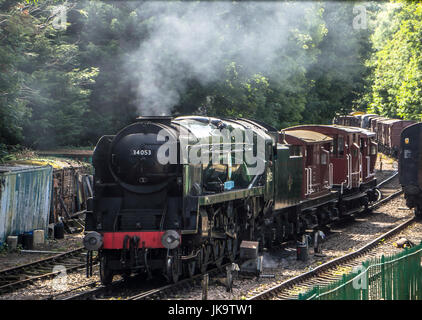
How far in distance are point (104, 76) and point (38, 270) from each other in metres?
14.4

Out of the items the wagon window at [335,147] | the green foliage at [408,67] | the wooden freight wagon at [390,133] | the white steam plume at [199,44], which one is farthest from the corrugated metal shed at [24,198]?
the wooden freight wagon at [390,133]

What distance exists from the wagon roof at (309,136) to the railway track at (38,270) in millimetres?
8327

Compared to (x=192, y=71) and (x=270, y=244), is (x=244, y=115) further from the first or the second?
(x=270, y=244)

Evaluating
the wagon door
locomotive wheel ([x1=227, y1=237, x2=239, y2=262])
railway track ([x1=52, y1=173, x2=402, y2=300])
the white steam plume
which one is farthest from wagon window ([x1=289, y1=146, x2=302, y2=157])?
railway track ([x1=52, y1=173, x2=402, y2=300])

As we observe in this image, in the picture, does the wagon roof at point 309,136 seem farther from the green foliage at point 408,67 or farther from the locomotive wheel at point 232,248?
the green foliage at point 408,67

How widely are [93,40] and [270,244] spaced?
15.0m

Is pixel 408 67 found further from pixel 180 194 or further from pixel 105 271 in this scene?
pixel 105 271

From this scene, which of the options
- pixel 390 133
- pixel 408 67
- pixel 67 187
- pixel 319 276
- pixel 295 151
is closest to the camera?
pixel 319 276

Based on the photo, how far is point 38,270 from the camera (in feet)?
47.4

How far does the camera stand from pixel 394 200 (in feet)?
→ 94.8

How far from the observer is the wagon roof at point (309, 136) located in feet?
68.6

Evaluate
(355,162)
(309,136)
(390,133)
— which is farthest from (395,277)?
(390,133)

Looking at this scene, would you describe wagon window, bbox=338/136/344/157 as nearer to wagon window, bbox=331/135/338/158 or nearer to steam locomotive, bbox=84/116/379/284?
wagon window, bbox=331/135/338/158
